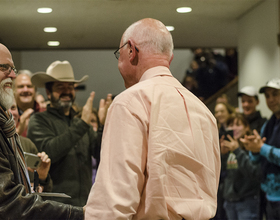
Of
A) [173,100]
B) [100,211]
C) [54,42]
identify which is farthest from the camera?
[54,42]

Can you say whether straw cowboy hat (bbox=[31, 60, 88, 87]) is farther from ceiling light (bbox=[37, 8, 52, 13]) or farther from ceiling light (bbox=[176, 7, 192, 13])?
ceiling light (bbox=[176, 7, 192, 13])

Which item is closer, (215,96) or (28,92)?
(28,92)

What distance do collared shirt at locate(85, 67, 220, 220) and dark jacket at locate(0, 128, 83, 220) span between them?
44 centimetres

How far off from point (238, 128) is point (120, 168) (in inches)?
128

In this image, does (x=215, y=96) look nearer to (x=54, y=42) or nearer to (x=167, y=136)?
(x=54, y=42)

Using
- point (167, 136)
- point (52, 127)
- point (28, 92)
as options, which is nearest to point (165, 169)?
point (167, 136)

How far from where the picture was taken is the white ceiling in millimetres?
4215

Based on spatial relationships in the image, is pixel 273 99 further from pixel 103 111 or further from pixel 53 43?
pixel 53 43

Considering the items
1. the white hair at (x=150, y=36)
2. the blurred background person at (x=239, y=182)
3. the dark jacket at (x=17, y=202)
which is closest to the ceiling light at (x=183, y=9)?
the blurred background person at (x=239, y=182)

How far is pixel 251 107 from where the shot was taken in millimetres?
4965

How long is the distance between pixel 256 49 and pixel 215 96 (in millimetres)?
1038

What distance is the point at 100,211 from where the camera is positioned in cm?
130

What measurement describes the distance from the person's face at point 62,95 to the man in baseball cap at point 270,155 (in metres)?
1.63

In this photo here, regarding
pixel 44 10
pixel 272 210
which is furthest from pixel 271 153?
pixel 44 10
